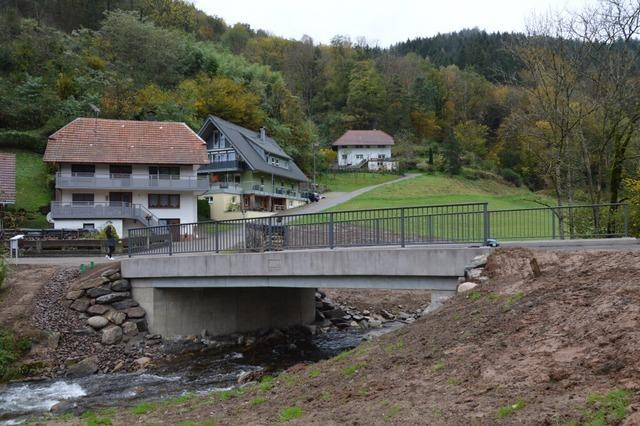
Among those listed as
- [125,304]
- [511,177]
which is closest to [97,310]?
[125,304]

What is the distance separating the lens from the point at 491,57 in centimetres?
11775

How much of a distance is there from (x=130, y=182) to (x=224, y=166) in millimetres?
13521

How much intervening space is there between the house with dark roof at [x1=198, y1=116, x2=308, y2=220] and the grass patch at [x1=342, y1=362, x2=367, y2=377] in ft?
139

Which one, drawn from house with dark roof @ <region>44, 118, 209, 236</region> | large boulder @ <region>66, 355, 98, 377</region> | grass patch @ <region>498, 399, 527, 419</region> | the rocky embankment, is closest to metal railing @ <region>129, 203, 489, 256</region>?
the rocky embankment

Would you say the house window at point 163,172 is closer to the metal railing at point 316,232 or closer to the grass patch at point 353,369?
the metal railing at point 316,232

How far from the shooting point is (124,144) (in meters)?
45.4

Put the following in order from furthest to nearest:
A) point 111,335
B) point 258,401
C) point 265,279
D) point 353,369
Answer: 1. point 111,335
2. point 265,279
3. point 353,369
4. point 258,401

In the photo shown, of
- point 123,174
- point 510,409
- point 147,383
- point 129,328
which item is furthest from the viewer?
point 123,174

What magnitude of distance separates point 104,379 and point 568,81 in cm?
2092

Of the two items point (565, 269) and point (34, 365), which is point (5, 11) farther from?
point (565, 269)

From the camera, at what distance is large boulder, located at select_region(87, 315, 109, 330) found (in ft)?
66.3

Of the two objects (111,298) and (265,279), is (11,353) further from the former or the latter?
(265,279)

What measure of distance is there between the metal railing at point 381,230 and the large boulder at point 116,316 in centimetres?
288

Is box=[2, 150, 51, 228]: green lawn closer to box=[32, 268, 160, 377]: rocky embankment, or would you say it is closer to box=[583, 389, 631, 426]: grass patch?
box=[32, 268, 160, 377]: rocky embankment
